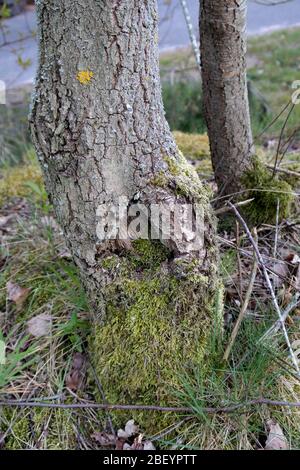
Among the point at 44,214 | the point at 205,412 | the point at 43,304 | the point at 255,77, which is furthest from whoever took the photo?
the point at 255,77

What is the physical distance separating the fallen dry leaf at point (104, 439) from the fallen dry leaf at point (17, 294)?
0.72 metres

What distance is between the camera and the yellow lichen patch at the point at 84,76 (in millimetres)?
1258

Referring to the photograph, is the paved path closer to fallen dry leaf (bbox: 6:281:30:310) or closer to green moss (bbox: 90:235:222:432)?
fallen dry leaf (bbox: 6:281:30:310)

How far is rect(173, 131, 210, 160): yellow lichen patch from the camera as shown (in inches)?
122

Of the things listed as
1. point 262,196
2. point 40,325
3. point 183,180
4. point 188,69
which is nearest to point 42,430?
point 40,325

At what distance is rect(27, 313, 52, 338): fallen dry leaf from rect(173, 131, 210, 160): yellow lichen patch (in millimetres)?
1690

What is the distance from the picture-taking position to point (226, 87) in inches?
76.7

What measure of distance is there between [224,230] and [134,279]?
79 centimetres

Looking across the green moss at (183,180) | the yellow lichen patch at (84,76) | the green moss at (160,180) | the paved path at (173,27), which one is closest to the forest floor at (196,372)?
the green moss at (183,180)

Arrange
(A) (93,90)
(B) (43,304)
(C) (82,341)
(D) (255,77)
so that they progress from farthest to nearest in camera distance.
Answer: (D) (255,77)
(B) (43,304)
(C) (82,341)
(A) (93,90)
